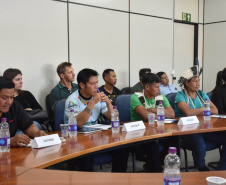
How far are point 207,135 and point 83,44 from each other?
289 centimetres

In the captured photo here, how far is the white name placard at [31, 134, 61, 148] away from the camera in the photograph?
2172 mm

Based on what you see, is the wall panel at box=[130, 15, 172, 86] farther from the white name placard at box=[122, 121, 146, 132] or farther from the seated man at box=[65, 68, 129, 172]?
the white name placard at box=[122, 121, 146, 132]

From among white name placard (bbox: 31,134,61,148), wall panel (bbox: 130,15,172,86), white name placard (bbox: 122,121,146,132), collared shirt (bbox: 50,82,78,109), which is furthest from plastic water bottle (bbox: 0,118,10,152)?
wall panel (bbox: 130,15,172,86)

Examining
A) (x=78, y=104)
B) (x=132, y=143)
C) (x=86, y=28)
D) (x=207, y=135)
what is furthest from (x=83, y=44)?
(x=132, y=143)

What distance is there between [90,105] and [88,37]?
2.79 metres

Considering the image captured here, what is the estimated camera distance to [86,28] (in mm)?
5414

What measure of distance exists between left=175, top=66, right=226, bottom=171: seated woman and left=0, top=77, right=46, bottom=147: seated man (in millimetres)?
1551

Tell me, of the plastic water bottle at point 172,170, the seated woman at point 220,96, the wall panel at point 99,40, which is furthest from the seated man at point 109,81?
the plastic water bottle at point 172,170

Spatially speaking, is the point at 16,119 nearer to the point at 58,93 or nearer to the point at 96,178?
the point at 96,178

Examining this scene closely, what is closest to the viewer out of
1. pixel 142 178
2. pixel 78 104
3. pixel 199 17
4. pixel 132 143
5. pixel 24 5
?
pixel 142 178

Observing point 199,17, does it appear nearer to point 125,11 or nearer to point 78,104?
point 125,11

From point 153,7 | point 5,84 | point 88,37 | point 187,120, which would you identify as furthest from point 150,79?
point 153,7

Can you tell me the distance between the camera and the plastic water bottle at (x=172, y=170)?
1.31 m

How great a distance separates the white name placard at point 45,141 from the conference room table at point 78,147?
0.15ft
